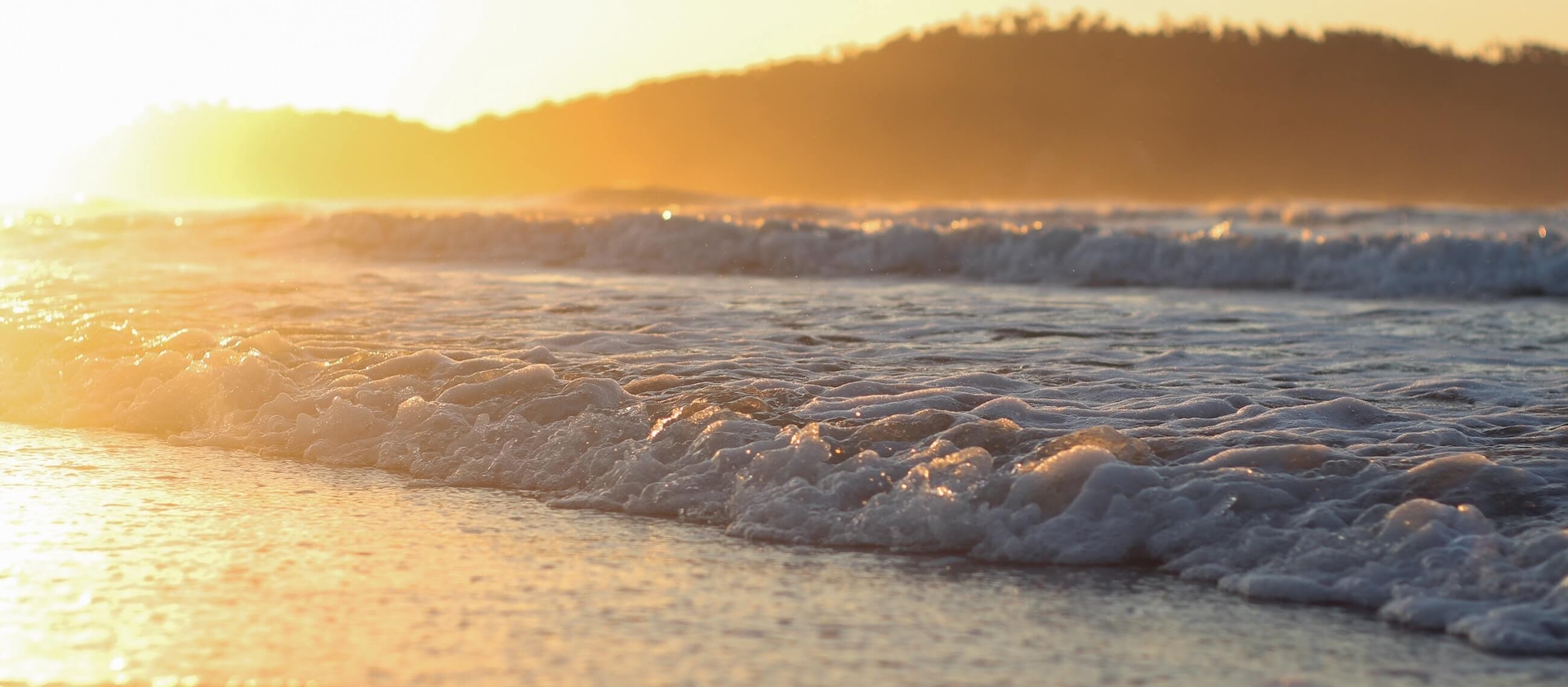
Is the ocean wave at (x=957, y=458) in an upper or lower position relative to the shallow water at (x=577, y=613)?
upper

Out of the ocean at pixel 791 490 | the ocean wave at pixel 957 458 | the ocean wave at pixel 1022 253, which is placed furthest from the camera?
the ocean wave at pixel 1022 253

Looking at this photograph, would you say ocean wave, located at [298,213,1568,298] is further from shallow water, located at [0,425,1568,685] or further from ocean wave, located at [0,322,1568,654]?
shallow water, located at [0,425,1568,685]

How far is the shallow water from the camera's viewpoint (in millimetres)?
2729

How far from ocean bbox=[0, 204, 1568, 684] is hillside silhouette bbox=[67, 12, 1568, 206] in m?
55.4

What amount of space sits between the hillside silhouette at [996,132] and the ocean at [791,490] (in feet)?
182

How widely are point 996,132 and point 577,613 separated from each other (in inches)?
2763

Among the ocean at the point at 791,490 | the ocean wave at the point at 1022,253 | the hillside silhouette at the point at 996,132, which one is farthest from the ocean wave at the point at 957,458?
the hillside silhouette at the point at 996,132

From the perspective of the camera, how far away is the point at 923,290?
1123 cm

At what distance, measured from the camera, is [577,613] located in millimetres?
3082

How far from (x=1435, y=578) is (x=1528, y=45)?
74.0 meters

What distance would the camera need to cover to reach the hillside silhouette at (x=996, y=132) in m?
64.2

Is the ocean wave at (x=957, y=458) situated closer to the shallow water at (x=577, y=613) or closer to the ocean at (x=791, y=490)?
the ocean at (x=791, y=490)

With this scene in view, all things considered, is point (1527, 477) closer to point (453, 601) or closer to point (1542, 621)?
point (1542, 621)

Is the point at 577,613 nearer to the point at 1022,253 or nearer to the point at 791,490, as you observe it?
the point at 791,490
